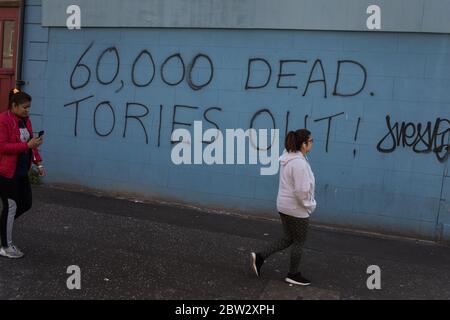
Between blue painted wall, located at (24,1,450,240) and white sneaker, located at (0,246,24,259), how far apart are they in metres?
2.80

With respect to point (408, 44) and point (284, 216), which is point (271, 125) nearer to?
point (408, 44)

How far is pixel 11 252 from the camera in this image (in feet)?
15.6

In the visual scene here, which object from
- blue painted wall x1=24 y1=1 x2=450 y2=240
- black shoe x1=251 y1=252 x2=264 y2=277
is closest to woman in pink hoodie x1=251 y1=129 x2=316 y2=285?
black shoe x1=251 y1=252 x2=264 y2=277

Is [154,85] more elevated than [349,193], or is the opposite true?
[154,85]

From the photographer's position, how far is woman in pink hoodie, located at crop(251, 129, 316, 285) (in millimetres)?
4336

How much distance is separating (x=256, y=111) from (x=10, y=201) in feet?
11.2

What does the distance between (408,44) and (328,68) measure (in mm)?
1002

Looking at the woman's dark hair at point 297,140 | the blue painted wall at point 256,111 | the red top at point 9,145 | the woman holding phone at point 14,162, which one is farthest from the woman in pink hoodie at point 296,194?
the red top at point 9,145

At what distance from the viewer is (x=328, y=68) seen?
6.45m

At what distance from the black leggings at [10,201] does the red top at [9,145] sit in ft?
0.32

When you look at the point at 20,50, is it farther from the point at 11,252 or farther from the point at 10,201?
the point at 11,252

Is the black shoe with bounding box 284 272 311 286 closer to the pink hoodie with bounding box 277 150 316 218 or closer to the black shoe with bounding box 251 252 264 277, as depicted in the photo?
the black shoe with bounding box 251 252 264 277

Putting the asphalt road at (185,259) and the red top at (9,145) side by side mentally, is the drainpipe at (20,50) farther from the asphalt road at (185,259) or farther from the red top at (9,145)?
the red top at (9,145)
